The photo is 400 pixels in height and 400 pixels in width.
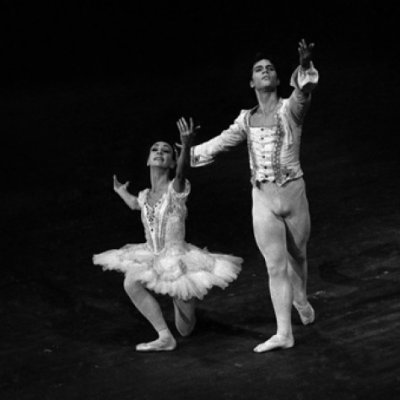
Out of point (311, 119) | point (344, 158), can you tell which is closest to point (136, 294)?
point (344, 158)

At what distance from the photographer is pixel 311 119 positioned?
341 inches

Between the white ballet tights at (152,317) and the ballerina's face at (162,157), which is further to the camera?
the ballerina's face at (162,157)

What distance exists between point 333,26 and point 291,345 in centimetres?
630

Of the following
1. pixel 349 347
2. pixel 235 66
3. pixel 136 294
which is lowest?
pixel 349 347

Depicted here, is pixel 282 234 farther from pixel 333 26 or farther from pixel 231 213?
pixel 333 26

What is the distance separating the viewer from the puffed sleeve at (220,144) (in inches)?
188

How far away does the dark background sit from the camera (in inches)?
171

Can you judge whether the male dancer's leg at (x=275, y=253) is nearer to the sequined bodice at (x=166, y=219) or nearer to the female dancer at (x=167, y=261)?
the female dancer at (x=167, y=261)

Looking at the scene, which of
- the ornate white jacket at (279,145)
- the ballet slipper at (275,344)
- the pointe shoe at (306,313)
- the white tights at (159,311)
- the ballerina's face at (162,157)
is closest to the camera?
the ballet slipper at (275,344)

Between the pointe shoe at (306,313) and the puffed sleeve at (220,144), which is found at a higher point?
the puffed sleeve at (220,144)

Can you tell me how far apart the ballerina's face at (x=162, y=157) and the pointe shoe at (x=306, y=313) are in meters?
0.97

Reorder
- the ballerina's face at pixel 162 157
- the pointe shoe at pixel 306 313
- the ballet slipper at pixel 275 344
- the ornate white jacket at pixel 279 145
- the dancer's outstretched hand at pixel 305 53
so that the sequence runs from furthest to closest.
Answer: the ballerina's face at pixel 162 157, the pointe shoe at pixel 306 313, the ornate white jacket at pixel 279 145, the ballet slipper at pixel 275 344, the dancer's outstretched hand at pixel 305 53

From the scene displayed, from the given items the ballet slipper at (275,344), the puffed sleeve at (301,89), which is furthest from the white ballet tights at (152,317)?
the puffed sleeve at (301,89)

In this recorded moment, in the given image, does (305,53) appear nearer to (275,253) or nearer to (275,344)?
(275,253)
